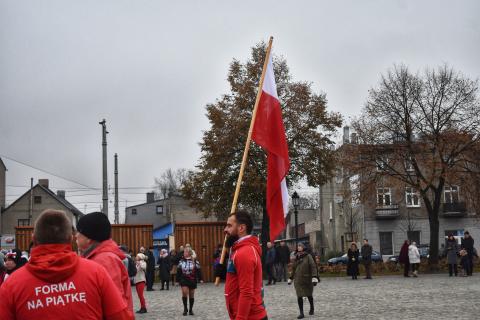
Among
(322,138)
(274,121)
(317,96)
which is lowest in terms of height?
(274,121)

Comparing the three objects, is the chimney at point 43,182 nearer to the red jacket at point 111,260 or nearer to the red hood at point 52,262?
the red jacket at point 111,260

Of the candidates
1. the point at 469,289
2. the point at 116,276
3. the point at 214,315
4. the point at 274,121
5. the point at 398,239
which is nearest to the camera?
the point at 116,276

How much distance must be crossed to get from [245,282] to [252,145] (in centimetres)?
3083

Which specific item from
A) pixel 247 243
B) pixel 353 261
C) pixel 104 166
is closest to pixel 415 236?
pixel 353 261

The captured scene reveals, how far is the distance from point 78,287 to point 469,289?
21.3 m

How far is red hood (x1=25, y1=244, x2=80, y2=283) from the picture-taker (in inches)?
138

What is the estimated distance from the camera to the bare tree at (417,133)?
35.8 m

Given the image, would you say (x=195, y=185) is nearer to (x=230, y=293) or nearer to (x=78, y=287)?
(x=230, y=293)

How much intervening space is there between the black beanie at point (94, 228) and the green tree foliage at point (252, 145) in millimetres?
31429

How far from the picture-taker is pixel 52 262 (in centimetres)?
352

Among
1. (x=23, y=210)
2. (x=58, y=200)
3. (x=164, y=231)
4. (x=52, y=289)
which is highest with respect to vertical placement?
(x=58, y=200)

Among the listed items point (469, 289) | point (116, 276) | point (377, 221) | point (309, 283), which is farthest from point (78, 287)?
point (377, 221)

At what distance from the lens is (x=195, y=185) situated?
38.2 meters

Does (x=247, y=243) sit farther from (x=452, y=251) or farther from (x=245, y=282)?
(x=452, y=251)
